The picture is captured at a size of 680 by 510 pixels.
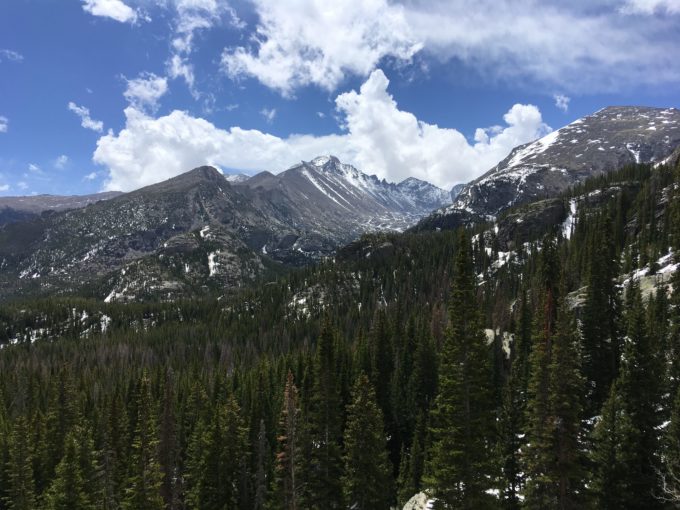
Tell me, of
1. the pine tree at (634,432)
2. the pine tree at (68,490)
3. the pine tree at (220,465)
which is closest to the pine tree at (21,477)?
the pine tree at (68,490)

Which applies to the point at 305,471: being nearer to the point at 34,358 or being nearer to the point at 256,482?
the point at 256,482

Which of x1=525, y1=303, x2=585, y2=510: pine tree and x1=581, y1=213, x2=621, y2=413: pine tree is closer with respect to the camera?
x1=525, y1=303, x2=585, y2=510: pine tree

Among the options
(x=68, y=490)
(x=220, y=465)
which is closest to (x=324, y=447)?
(x=220, y=465)

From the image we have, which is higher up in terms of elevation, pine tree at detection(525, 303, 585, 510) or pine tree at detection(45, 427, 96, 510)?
pine tree at detection(525, 303, 585, 510)

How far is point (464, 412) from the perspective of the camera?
25422 mm

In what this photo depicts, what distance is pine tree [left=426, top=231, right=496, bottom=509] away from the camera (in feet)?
79.1

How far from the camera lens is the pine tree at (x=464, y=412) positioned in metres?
24.1

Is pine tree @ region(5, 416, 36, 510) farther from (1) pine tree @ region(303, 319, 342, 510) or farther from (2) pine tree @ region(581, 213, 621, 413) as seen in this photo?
(2) pine tree @ region(581, 213, 621, 413)

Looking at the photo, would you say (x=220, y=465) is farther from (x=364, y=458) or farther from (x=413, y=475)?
(x=364, y=458)

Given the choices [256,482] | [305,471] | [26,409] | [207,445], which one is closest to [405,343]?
[256,482]

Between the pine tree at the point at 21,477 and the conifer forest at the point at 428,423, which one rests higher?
the conifer forest at the point at 428,423

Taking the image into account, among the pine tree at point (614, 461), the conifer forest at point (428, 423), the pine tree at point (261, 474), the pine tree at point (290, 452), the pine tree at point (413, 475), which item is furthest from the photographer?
the pine tree at point (261, 474)

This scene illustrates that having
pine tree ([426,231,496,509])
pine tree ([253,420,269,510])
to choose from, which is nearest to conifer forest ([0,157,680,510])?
pine tree ([426,231,496,509])

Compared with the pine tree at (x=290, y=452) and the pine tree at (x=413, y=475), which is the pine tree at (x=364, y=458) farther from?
the pine tree at (x=413, y=475)
